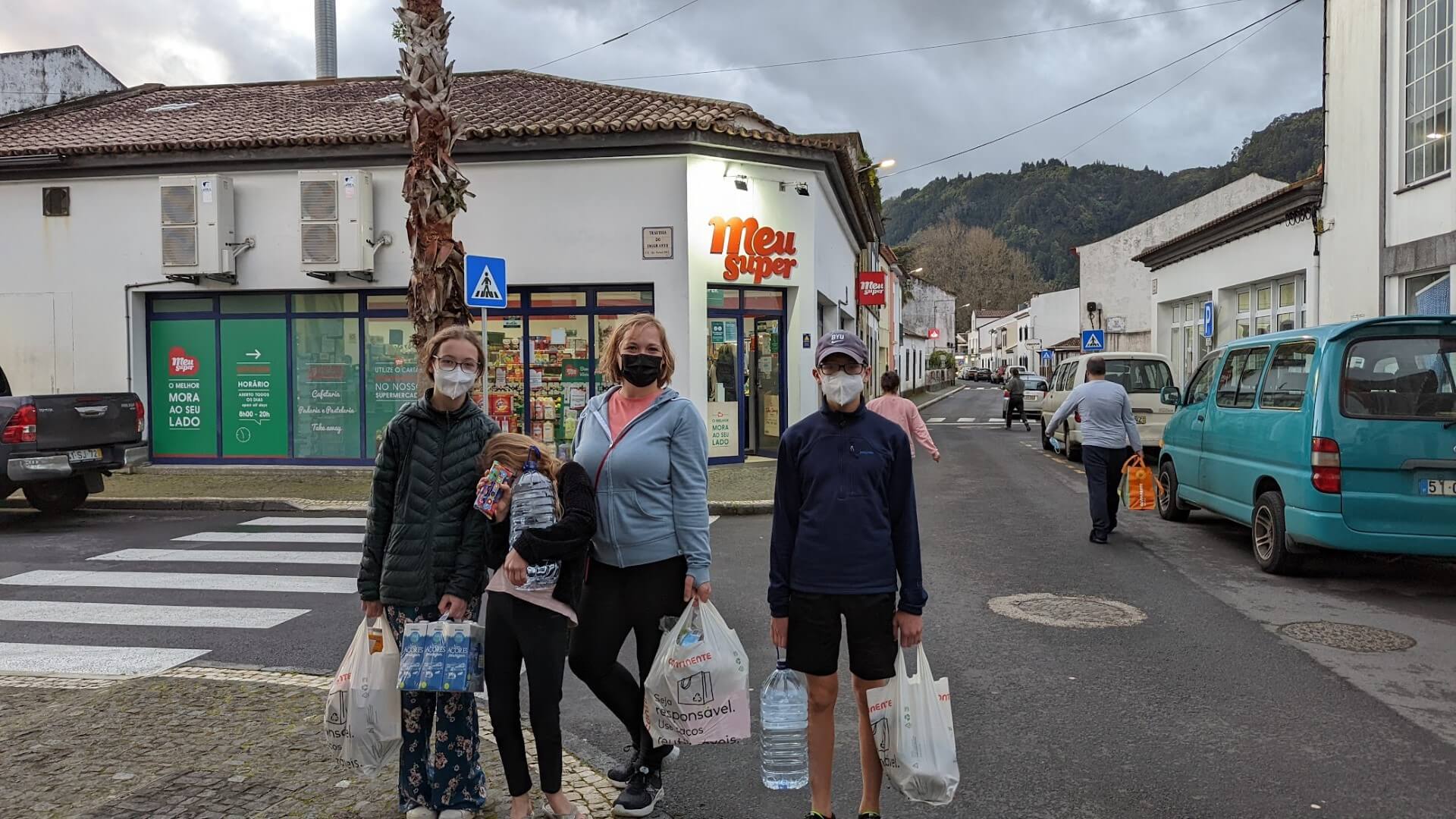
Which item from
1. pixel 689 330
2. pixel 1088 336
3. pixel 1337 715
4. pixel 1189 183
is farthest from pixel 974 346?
pixel 1337 715

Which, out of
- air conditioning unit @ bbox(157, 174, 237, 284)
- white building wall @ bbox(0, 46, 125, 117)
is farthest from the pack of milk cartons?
white building wall @ bbox(0, 46, 125, 117)

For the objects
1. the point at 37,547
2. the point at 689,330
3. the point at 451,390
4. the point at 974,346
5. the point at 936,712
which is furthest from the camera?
the point at 974,346

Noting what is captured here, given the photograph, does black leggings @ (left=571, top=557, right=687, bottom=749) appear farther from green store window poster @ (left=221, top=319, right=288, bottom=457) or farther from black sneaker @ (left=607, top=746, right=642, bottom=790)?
green store window poster @ (left=221, top=319, right=288, bottom=457)

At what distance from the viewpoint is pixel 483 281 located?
1059 centimetres

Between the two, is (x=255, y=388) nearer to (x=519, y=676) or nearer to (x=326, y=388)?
(x=326, y=388)

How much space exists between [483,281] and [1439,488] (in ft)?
28.1

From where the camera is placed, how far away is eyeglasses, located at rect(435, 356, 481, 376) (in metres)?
3.56

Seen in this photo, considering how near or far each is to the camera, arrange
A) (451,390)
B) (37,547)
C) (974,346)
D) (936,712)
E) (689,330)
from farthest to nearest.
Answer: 1. (974,346)
2. (689,330)
3. (37,547)
4. (451,390)
5. (936,712)

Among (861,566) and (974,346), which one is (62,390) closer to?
(861,566)

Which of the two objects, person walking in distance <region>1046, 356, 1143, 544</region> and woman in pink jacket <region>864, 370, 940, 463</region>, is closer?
person walking in distance <region>1046, 356, 1143, 544</region>

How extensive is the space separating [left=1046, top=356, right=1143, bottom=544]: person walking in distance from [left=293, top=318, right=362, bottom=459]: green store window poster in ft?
38.5

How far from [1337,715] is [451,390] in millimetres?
4339

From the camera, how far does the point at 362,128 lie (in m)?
16.9

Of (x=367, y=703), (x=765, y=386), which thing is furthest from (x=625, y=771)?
(x=765, y=386)
